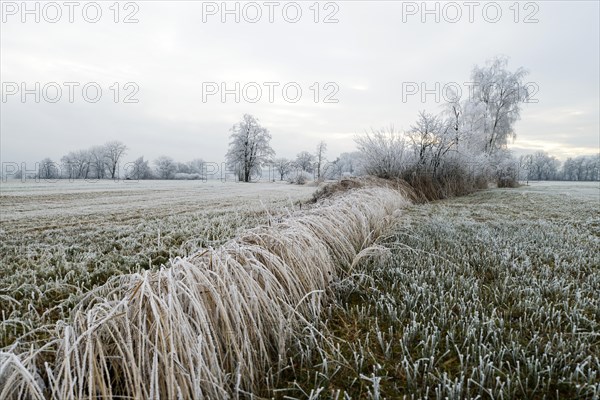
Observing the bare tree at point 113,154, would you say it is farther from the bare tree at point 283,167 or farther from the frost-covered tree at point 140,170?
the bare tree at point 283,167

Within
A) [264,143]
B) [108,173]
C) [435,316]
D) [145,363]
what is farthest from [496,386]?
[108,173]

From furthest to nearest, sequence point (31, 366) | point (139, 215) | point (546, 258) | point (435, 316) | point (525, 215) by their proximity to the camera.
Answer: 1. point (139, 215)
2. point (525, 215)
3. point (546, 258)
4. point (435, 316)
5. point (31, 366)

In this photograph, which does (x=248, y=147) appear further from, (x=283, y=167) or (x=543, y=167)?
(x=543, y=167)

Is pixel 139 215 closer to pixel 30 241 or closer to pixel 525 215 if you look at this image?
pixel 30 241

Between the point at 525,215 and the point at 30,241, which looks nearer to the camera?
the point at 30,241

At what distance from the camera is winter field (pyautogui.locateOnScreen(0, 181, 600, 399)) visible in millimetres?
1056

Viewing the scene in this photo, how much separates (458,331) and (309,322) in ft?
2.50

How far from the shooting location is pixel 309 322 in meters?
1.65

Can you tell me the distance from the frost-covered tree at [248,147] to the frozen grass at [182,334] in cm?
3935

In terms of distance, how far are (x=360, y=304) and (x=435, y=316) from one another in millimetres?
473

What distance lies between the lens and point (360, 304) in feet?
6.46

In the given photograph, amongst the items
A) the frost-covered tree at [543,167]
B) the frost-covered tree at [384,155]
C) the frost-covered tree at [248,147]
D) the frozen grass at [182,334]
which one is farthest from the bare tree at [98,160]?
the frost-covered tree at [543,167]

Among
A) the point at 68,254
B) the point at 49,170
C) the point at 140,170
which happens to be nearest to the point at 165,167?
the point at 140,170

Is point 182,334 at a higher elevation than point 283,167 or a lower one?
lower
